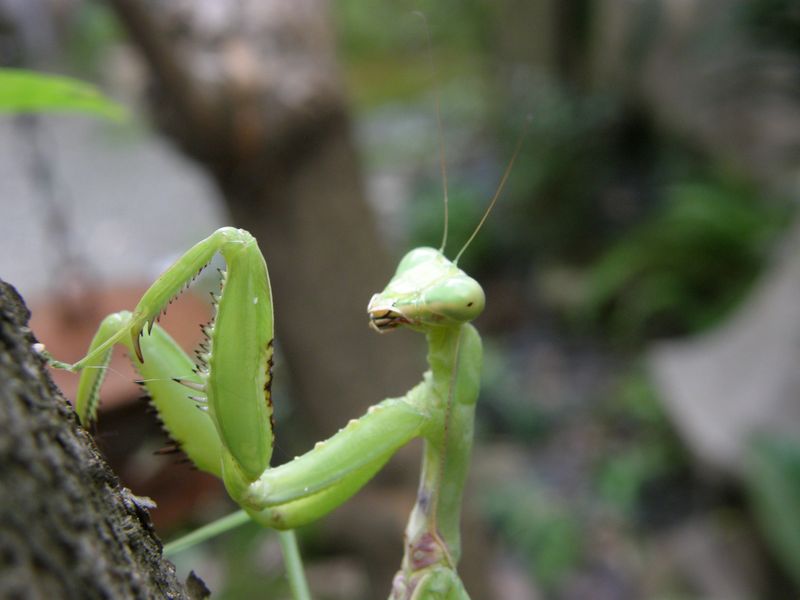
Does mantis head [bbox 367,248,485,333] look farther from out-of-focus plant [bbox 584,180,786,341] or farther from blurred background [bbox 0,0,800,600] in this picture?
out-of-focus plant [bbox 584,180,786,341]

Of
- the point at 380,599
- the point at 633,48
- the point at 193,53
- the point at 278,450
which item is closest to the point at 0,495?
the point at 278,450

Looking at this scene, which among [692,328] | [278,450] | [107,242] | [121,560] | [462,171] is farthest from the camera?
[462,171]

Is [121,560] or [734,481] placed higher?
[121,560]

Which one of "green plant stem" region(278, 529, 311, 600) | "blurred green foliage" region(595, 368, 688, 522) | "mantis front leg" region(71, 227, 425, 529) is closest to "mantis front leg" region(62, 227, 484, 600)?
"mantis front leg" region(71, 227, 425, 529)

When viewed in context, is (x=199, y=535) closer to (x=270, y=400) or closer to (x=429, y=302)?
(x=270, y=400)

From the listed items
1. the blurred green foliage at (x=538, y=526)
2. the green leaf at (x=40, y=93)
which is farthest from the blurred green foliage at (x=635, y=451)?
the green leaf at (x=40, y=93)

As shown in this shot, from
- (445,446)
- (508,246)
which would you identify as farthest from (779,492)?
(508,246)

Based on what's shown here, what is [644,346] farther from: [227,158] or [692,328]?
[227,158]
